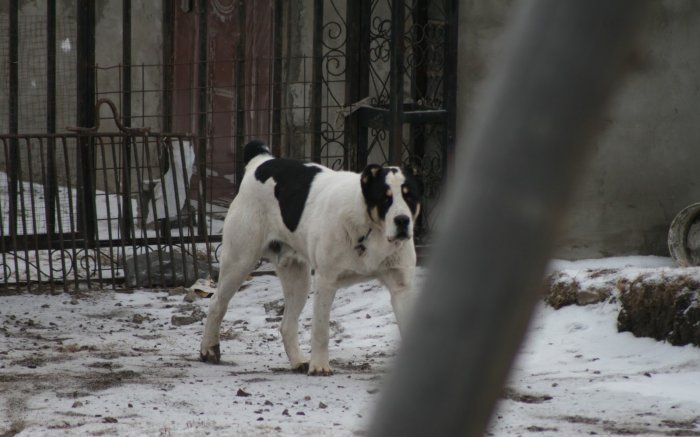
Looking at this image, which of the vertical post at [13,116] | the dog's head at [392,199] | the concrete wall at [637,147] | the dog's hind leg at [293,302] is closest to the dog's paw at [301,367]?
the dog's hind leg at [293,302]

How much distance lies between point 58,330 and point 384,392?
315 inches

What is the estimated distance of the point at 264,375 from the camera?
287 inches

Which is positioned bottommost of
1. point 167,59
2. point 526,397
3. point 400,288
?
point 526,397

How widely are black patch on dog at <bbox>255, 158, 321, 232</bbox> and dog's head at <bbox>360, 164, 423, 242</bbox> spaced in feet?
2.34

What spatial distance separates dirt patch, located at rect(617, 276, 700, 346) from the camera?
683cm

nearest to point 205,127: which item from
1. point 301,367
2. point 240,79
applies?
point 240,79

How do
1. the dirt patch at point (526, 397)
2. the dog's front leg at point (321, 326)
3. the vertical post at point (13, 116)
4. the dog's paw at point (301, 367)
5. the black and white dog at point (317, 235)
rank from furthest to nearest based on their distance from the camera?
the vertical post at point (13, 116), the dog's paw at point (301, 367), the dog's front leg at point (321, 326), the black and white dog at point (317, 235), the dirt patch at point (526, 397)

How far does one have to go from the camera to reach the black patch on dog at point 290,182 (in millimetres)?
7438

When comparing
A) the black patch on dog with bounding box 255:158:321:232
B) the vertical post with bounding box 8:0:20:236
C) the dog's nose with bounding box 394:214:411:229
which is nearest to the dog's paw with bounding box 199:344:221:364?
the black patch on dog with bounding box 255:158:321:232

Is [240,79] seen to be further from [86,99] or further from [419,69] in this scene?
[419,69]

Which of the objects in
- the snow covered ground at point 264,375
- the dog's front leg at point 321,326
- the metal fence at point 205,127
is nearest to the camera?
the snow covered ground at point 264,375

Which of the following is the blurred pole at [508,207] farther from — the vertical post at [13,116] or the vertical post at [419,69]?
the vertical post at [419,69]

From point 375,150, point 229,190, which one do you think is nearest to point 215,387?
point 375,150

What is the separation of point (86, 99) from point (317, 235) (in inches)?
166
